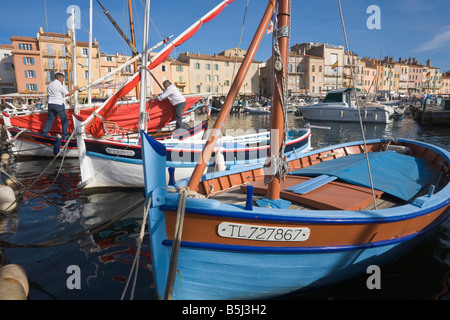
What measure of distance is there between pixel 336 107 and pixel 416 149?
27.1m

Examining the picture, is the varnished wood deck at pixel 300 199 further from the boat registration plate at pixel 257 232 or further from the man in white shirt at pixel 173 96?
the man in white shirt at pixel 173 96

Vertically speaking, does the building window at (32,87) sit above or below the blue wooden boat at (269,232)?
above

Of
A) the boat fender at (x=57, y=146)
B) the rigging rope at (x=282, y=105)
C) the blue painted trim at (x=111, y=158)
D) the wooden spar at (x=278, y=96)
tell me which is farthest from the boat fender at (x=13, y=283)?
the boat fender at (x=57, y=146)

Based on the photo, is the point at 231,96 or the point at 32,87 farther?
the point at 32,87

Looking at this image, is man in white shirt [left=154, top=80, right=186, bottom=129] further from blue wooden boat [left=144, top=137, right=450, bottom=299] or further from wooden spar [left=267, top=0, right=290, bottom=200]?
wooden spar [left=267, top=0, right=290, bottom=200]

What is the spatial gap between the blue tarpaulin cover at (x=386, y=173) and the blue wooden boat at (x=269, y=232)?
318 mm

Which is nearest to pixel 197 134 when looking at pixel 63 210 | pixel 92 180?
pixel 92 180

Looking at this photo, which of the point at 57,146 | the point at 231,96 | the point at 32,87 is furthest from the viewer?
the point at 32,87

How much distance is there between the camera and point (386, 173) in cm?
592

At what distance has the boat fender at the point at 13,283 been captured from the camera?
12.8 feet

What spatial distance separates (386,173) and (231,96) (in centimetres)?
416
